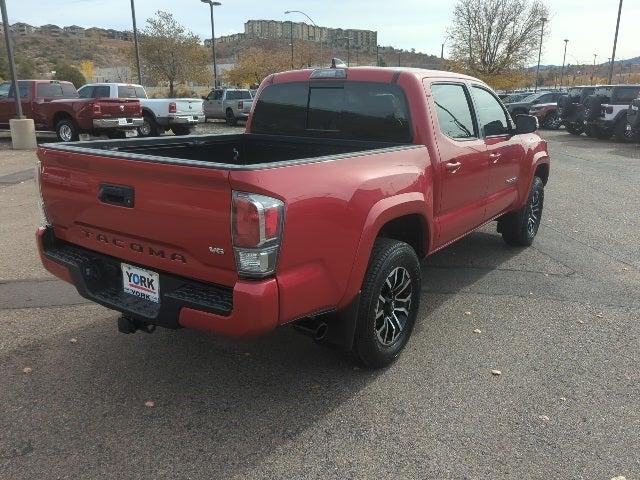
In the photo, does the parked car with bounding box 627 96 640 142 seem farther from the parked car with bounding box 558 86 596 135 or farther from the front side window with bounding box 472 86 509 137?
the front side window with bounding box 472 86 509 137

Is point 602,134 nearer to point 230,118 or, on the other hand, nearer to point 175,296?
point 230,118

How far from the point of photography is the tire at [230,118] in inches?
1027

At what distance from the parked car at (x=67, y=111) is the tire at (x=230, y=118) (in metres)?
9.22

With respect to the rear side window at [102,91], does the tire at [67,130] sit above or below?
below

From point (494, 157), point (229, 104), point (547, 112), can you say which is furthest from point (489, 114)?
point (547, 112)

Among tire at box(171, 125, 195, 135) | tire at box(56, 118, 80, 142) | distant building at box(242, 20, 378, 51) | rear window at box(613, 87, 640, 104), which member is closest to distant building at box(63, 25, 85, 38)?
distant building at box(242, 20, 378, 51)

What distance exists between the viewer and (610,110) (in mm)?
19375

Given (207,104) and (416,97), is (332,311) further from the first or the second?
(207,104)

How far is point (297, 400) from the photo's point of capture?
10.6ft

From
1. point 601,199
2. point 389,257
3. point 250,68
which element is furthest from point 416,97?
point 250,68

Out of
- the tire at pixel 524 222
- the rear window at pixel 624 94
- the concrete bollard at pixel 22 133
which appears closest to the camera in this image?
the tire at pixel 524 222

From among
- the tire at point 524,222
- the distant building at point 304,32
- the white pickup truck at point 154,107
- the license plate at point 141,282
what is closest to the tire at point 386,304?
the license plate at point 141,282

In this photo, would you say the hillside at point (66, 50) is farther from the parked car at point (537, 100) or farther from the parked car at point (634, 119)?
the parked car at point (634, 119)

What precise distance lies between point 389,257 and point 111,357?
1.99 meters
